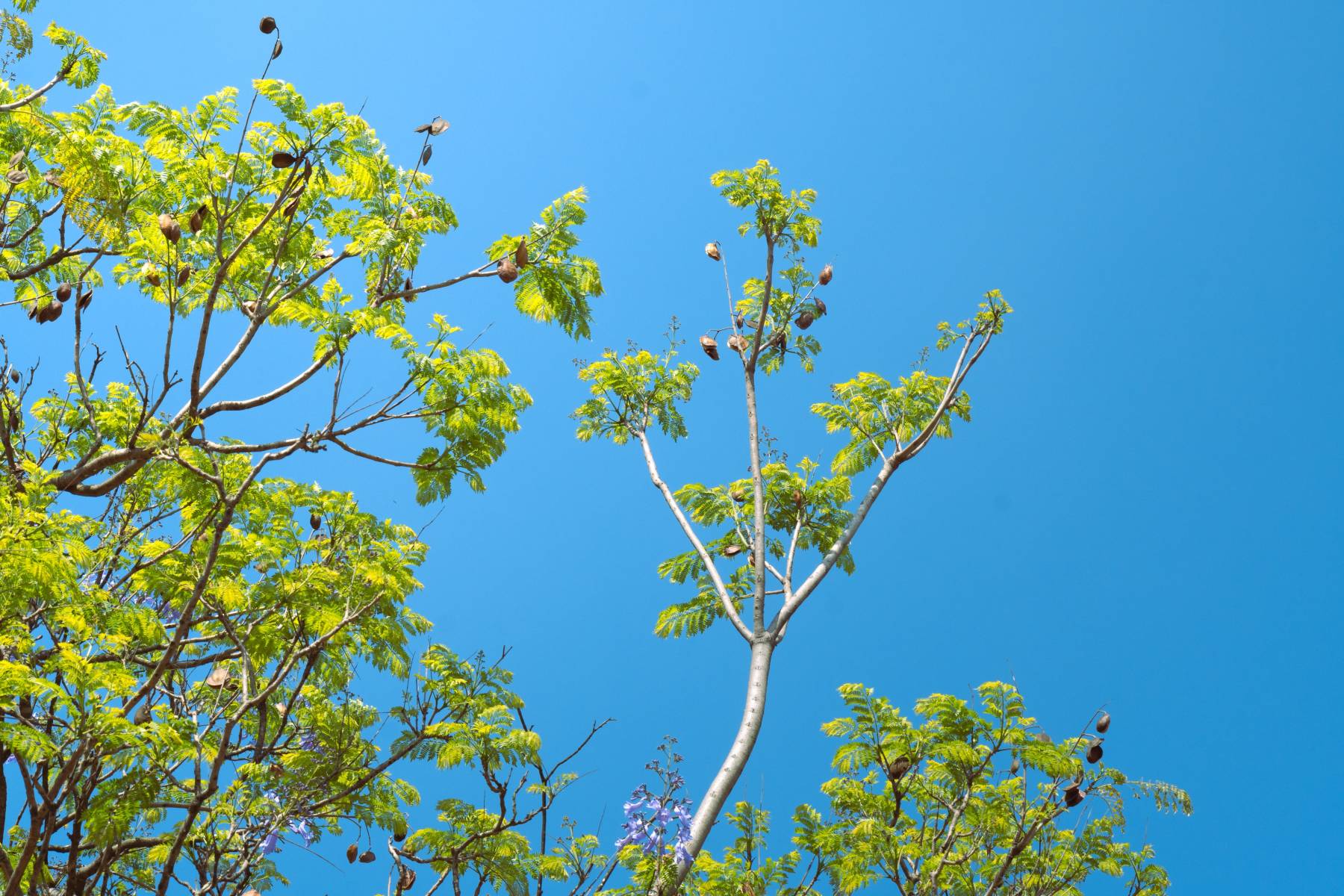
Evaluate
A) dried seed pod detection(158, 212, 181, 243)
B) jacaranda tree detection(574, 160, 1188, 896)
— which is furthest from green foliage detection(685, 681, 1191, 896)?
dried seed pod detection(158, 212, 181, 243)

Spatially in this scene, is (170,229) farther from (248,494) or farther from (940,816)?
(940,816)

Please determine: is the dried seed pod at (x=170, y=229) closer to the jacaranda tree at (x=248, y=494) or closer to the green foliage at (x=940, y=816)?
the jacaranda tree at (x=248, y=494)

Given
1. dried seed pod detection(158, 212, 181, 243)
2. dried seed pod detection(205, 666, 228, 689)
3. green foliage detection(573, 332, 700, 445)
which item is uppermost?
green foliage detection(573, 332, 700, 445)

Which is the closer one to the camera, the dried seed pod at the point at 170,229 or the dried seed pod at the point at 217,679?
the dried seed pod at the point at 170,229

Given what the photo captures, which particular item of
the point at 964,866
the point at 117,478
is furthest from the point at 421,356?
the point at 964,866

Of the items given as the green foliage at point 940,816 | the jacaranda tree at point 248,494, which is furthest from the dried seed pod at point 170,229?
the green foliage at point 940,816

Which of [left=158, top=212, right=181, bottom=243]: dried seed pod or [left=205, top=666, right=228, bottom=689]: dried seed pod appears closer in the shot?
[left=158, top=212, right=181, bottom=243]: dried seed pod

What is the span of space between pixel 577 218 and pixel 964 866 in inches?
233

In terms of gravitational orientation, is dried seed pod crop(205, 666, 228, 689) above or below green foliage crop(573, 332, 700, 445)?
below

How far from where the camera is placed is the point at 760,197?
8.98 m

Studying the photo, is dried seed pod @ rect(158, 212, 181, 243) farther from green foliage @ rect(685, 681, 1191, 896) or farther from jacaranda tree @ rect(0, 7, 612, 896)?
green foliage @ rect(685, 681, 1191, 896)

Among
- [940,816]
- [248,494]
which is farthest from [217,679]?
[940,816]

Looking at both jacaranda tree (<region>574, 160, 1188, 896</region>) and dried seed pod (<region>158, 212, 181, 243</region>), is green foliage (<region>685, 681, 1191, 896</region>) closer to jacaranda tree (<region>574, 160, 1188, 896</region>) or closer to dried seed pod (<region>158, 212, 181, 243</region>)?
jacaranda tree (<region>574, 160, 1188, 896</region>)

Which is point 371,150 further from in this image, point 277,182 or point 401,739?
point 401,739
